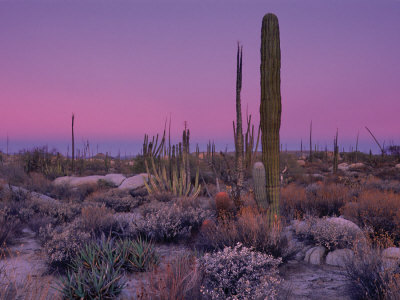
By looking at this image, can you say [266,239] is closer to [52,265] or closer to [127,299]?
[127,299]

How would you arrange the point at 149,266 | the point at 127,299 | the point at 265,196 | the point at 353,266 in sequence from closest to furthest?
1. the point at 127,299
2. the point at 353,266
3. the point at 149,266
4. the point at 265,196

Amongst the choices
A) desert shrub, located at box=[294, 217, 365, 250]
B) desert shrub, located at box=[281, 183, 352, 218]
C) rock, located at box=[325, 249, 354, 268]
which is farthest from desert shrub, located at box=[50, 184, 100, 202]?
rock, located at box=[325, 249, 354, 268]

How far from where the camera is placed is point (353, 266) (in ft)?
14.5

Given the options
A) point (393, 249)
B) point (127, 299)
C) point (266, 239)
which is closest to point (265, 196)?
point (266, 239)

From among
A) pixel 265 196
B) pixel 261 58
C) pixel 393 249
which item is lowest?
pixel 393 249

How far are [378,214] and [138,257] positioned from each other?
5.77 meters

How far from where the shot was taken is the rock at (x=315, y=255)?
580 cm

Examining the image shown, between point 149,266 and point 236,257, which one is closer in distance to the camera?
point 236,257

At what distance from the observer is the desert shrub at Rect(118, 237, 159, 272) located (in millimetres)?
5191

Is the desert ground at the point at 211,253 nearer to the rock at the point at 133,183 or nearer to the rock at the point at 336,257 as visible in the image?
the rock at the point at 336,257

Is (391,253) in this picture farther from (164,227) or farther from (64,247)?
(64,247)

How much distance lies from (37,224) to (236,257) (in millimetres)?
6265

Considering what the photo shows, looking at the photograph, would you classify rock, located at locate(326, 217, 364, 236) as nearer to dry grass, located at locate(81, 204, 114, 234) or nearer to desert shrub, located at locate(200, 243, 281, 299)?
desert shrub, located at locate(200, 243, 281, 299)

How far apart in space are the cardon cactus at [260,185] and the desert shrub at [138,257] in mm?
2611
